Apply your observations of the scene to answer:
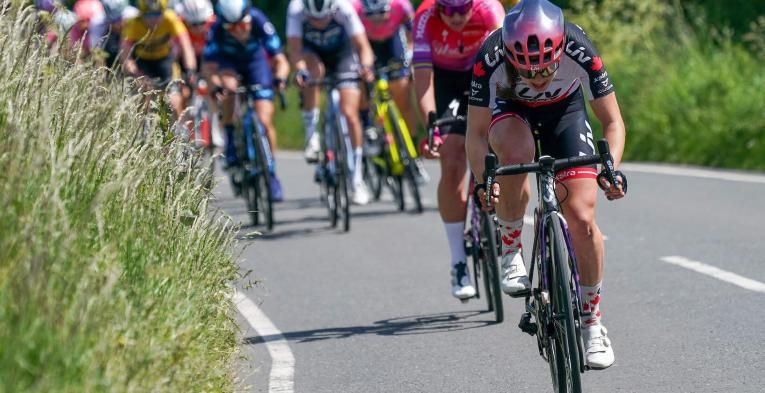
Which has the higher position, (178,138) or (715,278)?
(178,138)

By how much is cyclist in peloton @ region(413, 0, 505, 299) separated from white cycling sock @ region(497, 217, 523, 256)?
1.86 m

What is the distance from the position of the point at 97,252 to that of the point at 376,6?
35.1 feet

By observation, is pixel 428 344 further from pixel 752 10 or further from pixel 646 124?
pixel 752 10

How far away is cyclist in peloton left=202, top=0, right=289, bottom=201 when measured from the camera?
14344 millimetres

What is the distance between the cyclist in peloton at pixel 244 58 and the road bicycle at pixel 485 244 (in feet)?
17.3

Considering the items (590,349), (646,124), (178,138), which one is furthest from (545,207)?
(646,124)

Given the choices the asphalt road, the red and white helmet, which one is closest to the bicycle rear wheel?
the asphalt road

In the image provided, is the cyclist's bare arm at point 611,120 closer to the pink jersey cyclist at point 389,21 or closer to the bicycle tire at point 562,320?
the bicycle tire at point 562,320

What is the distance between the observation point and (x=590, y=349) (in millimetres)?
6484

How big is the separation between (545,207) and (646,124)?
13.5m

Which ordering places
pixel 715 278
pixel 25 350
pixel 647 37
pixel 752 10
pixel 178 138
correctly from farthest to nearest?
pixel 752 10, pixel 647 37, pixel 715 278, pixel 178 138, pixel 25 350

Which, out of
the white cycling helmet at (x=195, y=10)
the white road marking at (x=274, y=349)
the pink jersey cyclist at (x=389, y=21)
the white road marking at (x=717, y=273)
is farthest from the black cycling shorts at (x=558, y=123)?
the pink jersey cyclist at (x=389, y=21)

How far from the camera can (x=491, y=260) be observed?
28.6ft

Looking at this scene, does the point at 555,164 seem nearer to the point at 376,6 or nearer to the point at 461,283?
the point at 461,283
